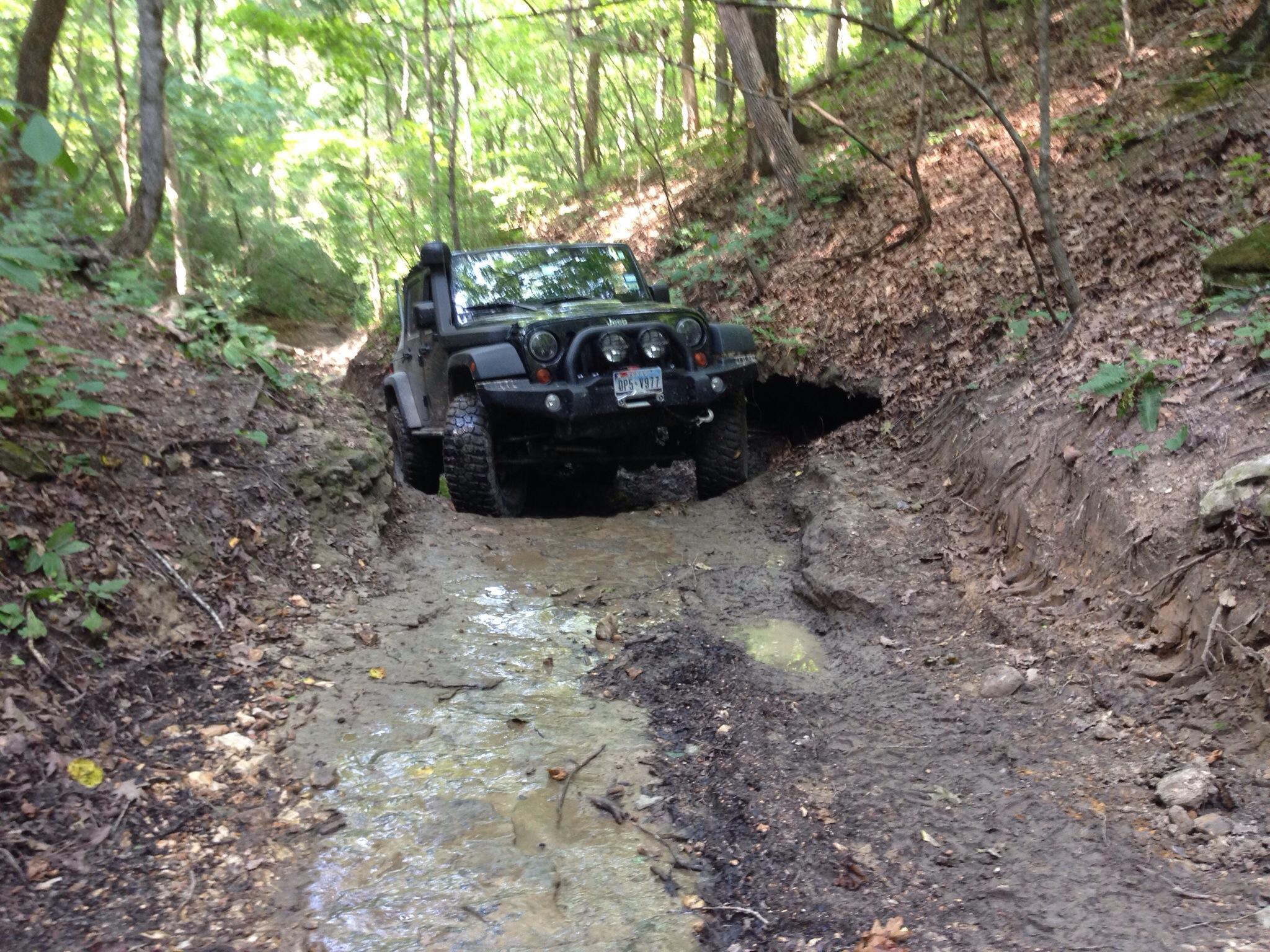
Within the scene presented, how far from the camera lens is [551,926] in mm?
2273

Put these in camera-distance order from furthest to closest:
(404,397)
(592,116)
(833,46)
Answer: (592,116), (833,46), (404,397)

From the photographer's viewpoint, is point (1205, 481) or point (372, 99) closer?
point (1205, 481)

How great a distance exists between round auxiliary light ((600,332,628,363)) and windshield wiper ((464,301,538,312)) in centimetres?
105

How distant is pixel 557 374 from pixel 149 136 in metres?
4.70

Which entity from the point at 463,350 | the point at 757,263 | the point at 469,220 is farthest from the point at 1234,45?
the point at 469,220

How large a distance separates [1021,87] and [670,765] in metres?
9.50

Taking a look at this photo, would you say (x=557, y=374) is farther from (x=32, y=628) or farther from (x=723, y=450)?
(x=32, y=628)

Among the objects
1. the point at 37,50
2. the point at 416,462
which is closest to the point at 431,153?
the point at 37,50

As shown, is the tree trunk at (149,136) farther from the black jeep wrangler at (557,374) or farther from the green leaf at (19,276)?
the green leaf at (19,276)

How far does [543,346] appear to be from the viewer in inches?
219

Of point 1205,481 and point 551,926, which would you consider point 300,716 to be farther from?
point 1205,481

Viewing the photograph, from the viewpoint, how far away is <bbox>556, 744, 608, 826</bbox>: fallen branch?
277 centimetres

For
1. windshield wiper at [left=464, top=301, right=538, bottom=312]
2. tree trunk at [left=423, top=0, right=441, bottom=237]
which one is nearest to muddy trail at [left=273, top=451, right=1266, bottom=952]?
windshield wiper at [left=464, top=301, right=538, bottom=312]

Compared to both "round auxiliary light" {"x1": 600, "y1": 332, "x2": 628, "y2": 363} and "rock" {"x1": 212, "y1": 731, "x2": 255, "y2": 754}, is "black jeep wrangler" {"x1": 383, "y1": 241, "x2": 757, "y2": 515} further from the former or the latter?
"rock" {"x1": 212, "y1": 731, "x2": 255, "y2": 754}
